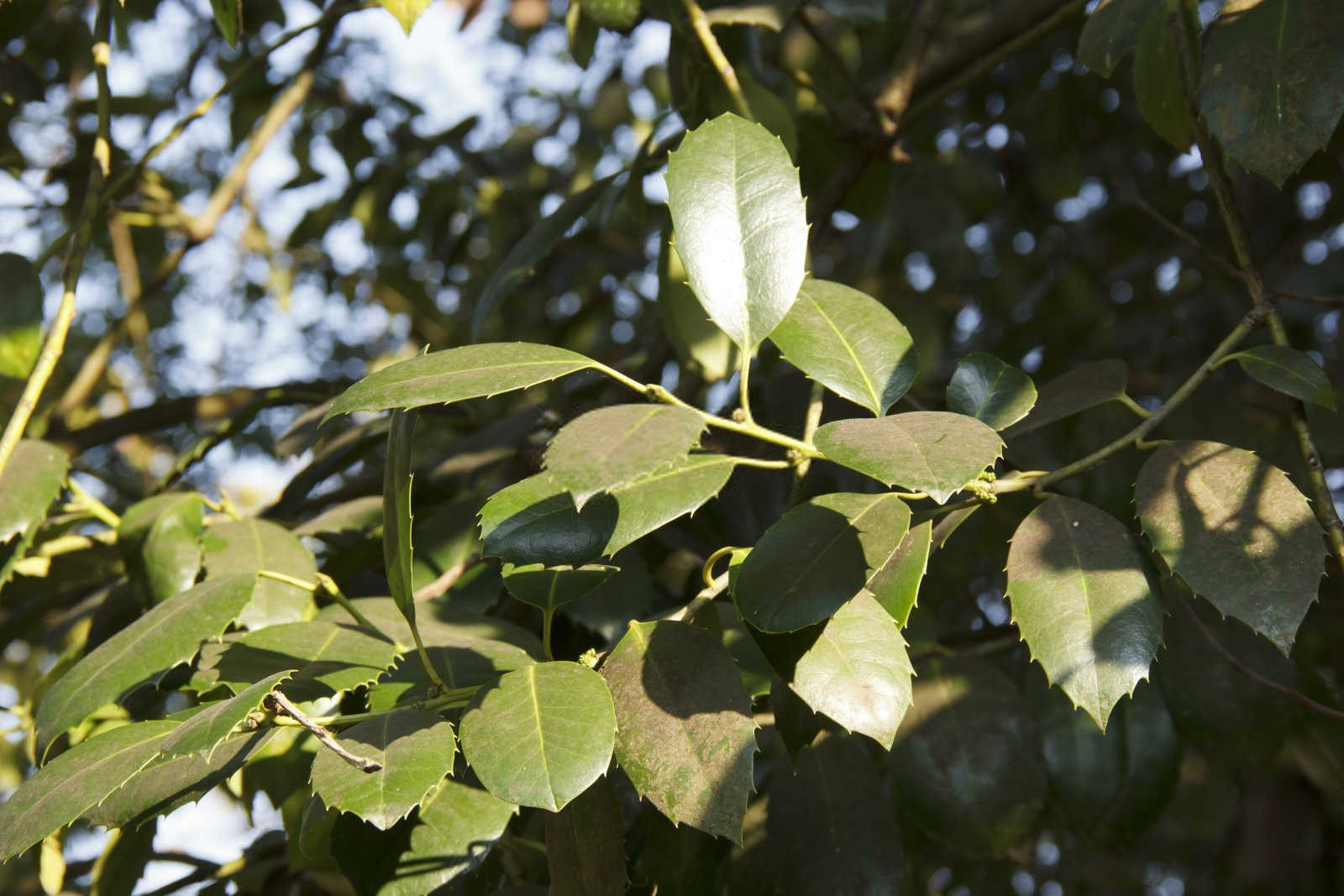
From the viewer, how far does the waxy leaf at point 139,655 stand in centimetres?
64

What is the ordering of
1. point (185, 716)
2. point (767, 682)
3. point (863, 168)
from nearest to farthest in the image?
point (185, 716) → point (767, 682) → point (863, 168)

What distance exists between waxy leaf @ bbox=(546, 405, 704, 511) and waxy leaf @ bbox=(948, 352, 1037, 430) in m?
0.23

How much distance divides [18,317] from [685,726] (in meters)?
0.70

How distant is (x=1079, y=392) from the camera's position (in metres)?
0.74

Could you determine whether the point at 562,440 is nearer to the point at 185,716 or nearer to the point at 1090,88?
the point at 185,716

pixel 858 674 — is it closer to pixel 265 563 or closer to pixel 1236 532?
pixel 1236 532

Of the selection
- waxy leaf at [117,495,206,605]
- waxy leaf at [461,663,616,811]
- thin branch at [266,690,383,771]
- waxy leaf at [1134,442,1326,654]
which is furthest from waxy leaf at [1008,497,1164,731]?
waxy leaf at [117,495,206,605]

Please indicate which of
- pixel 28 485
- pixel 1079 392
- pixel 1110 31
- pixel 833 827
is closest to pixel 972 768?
pixel 833 827

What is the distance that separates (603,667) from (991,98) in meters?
1.91

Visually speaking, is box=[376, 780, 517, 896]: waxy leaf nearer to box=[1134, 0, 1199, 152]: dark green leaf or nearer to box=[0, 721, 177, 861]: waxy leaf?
box=[0, 721, 177, 861]: waxy leaf

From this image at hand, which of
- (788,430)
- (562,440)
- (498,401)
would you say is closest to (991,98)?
(498,401)

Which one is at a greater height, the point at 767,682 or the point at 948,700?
the point at 767,682

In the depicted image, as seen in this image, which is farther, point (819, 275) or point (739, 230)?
point (819, 275)

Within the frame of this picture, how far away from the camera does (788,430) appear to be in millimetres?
1047
